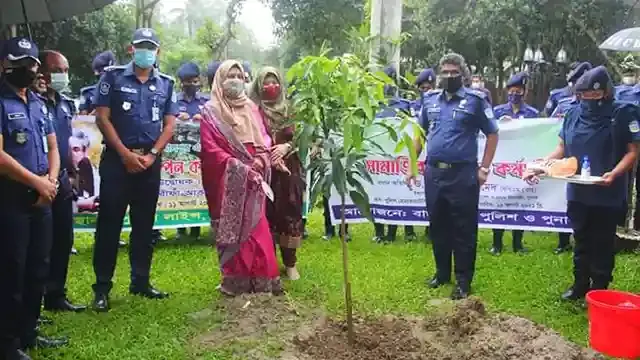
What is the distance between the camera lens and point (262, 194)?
190 inches

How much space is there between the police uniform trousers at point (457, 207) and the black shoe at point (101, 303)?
2575 mm

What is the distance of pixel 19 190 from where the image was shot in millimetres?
3588

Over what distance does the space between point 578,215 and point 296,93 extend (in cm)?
244

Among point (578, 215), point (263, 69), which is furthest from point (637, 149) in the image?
point (263, 69)

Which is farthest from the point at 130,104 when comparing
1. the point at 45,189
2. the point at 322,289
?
the point at 322,289

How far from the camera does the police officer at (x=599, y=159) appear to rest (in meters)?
4.57

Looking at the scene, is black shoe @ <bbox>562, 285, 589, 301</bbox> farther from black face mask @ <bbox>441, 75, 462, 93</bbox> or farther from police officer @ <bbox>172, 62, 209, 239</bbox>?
police officer @ <bbox>172, 62, 209, 239</bbox>

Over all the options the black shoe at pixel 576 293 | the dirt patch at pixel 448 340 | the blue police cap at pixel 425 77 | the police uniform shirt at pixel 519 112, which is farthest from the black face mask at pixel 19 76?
the police uniform shirt at pixel 519 112

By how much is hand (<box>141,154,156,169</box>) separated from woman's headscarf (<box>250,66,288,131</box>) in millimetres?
1001

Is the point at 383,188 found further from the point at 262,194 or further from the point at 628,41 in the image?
the point at 628,41

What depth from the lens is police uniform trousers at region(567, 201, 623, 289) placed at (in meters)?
4.74

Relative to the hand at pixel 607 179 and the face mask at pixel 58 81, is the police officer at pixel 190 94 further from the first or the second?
the hand at pixel 607 179

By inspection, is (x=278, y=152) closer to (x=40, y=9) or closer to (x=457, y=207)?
(x=457, y=207)

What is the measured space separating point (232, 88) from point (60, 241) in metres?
1.65
